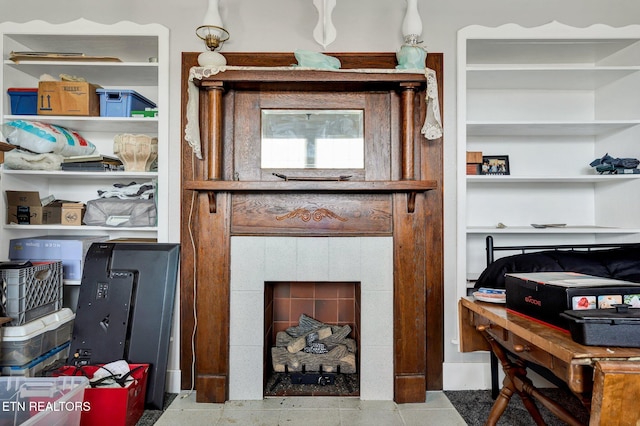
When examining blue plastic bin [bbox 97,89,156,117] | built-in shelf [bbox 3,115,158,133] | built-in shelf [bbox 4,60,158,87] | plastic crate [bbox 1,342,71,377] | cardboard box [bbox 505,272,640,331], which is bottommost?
plastic crate [bbox 1,342,71,377]

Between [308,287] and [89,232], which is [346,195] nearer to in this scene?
[308,287]

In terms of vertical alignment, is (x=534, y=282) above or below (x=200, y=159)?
below

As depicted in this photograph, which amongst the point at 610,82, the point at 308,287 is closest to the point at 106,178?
the point at 308,287

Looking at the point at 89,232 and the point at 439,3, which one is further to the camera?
the point at 89,232

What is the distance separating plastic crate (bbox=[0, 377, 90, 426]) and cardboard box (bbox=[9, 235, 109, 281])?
857 millimetres

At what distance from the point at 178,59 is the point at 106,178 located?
1.05 metres

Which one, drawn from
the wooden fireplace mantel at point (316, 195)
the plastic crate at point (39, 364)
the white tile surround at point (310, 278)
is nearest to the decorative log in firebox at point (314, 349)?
the white tile surround at point (310, 278)

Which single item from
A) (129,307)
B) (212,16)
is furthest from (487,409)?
(212,16)

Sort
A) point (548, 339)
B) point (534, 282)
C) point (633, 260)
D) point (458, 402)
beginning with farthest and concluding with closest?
point (458, 402), point (633, 260), point (534, 282), point (548, 339)

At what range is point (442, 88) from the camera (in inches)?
101

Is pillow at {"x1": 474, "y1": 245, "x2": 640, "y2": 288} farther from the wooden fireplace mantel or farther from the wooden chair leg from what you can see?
the wooden chair leg

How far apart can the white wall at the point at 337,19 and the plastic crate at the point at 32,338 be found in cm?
87

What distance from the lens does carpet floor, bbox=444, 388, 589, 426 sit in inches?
85.1

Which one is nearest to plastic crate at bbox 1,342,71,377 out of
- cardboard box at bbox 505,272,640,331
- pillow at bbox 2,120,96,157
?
pillow at bbox 2,120,96,157
